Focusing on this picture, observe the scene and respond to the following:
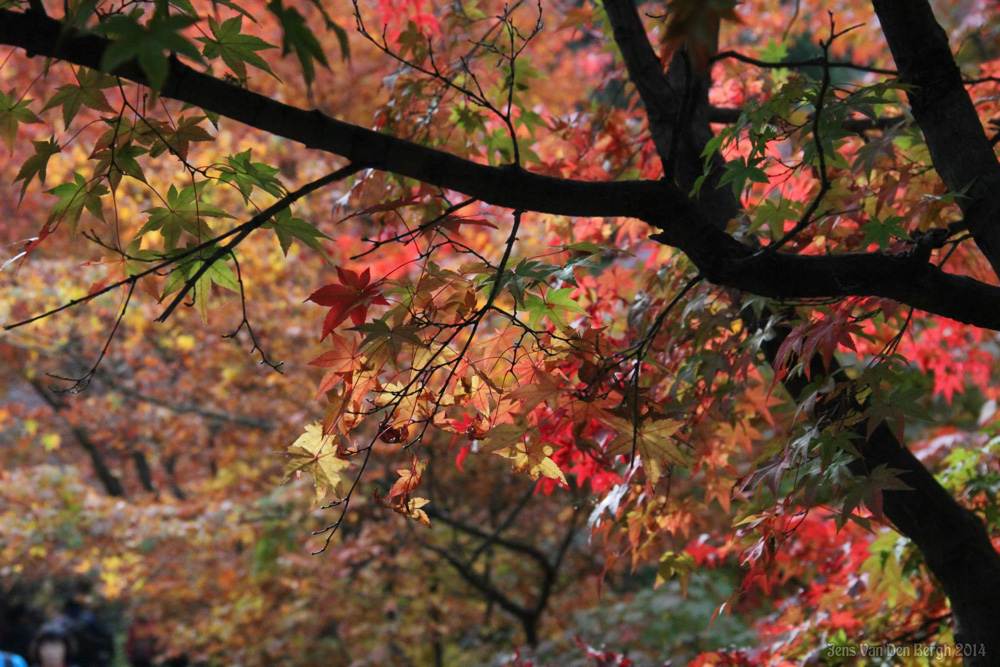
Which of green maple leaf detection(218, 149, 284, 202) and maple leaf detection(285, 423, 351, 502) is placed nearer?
green maple leaf detection(218, 149, 284, 202)

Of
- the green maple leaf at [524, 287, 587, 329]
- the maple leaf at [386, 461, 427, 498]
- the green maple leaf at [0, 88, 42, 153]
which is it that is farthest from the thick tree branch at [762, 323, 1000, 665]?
the green maple leaf at [0, 88, 42, 153]

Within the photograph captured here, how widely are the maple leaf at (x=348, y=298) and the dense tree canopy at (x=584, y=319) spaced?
0.4 inches

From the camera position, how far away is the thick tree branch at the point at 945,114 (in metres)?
1.54

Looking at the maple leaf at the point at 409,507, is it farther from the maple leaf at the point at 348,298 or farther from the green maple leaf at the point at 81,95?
the green maple leaf at the point at 81,95

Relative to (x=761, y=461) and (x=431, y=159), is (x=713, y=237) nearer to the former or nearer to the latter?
(x=431, y=159)

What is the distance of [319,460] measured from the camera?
5.36 feet

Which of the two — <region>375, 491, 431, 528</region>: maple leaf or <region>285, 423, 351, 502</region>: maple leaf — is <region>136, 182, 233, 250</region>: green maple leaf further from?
<region>375, 491, 431, 528</region>: maple leaf

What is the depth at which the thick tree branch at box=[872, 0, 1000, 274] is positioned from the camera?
1539mm

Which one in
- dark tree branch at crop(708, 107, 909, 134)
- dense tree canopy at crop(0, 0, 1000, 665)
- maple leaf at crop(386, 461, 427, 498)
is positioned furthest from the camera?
dark tree branch at crop(708, 107, 909, 134)

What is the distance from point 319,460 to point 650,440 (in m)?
0.69

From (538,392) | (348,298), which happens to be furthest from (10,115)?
(538,392)

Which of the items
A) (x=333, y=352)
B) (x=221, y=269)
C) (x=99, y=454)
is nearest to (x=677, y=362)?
(x=333, y=352)

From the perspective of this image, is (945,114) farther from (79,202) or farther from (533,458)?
(79,202)

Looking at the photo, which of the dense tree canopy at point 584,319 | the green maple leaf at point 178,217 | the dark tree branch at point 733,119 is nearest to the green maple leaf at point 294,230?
the dense tree canopy at point 584,319
